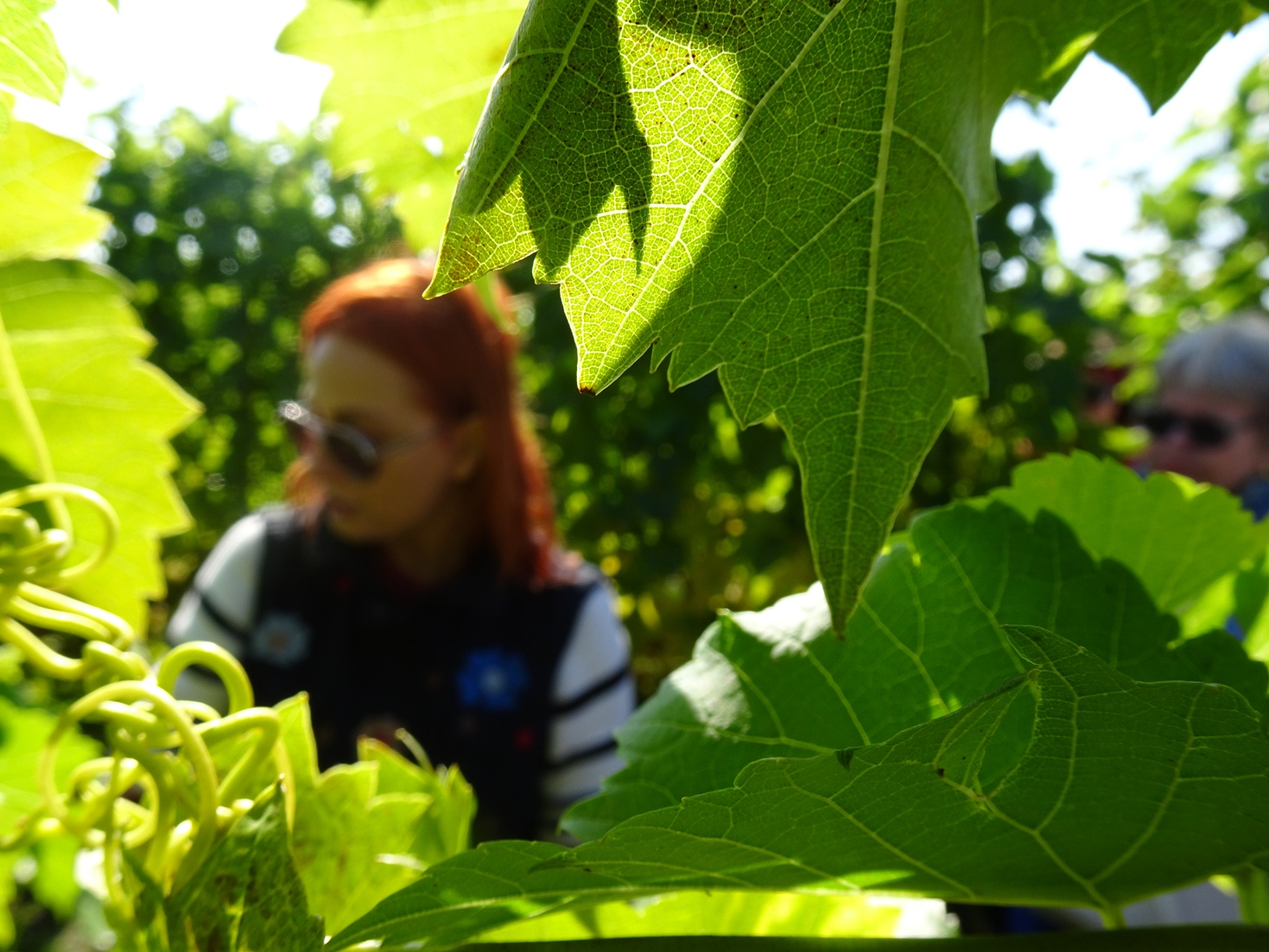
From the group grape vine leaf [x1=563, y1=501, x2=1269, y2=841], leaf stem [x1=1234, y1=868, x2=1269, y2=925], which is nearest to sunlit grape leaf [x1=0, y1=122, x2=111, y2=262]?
grape vine leaf [x1=563, y1=501, x2=1269, y2=841]

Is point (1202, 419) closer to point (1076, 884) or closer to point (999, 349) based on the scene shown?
point (999, 349)

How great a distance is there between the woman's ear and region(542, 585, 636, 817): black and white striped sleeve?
0.34 m

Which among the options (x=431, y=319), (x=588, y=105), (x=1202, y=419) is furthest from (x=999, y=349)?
(x=588, y=105)

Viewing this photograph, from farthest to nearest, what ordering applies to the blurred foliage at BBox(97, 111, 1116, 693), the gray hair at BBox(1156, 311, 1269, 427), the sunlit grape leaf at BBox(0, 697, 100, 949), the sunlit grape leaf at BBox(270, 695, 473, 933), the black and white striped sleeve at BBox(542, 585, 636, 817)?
the blurred foliage at BBox(97, 111, 1116, 693) → the gray hair at BBox(1156, 311, 1269, 427) → the black and white striped sleeve at BBox(542, 585, 636, 817) → the sunlit grape leaf at BBox(0, 697, 100, 949) → the sunlit grape leaf at BBox(270, 695, 473, 933)

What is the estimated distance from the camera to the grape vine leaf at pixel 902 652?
11.2 inches

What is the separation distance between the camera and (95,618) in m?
0.33

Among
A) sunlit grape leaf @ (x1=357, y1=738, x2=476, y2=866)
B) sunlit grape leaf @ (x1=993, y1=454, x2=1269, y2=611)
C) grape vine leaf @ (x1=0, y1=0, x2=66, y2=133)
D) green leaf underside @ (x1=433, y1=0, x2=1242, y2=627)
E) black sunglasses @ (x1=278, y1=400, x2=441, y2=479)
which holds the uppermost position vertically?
grape vine leaf @ (x1=0, y1=0, x2=66, y2=133)

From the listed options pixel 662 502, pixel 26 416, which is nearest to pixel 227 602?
pixel 662 502

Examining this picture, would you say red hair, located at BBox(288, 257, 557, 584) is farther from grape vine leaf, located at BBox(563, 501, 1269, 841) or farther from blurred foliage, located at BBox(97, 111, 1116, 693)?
grape vine leaf, located at BBox(563, 501, 1269, 841)

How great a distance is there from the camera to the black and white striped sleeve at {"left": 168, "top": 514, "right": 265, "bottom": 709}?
1.72 m

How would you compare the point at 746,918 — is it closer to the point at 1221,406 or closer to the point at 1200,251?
the point at 1221,406

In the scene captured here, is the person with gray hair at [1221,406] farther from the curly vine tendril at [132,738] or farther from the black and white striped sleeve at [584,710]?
the curly vine tendril at [132,738]

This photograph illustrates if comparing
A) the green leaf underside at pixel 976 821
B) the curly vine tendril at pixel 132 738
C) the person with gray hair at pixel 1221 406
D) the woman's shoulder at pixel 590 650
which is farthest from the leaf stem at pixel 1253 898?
the person with gray hair at pixel 1221 406

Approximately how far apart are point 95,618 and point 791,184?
0.25 meters
